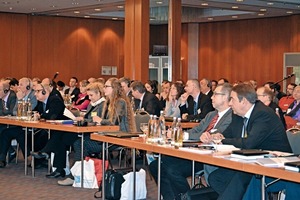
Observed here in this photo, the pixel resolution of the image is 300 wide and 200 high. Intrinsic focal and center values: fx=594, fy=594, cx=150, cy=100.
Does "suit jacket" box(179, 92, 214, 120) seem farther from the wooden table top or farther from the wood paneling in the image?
the wood paneling

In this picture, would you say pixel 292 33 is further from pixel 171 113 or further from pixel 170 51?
pixel 171 113

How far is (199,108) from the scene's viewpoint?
31.6 ft

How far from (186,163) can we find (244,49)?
50.8 ft

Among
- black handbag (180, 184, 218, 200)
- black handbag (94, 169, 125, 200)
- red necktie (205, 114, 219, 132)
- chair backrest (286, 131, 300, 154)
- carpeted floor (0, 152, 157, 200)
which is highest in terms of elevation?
red necktie (205, 114, 219, 132)

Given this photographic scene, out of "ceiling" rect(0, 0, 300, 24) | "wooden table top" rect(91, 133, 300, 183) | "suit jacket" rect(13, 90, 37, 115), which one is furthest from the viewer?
"ceiling" rect(0, 0, 300, 24)

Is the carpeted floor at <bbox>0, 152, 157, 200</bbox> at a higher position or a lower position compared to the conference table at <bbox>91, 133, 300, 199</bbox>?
lower

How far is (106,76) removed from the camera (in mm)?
22031

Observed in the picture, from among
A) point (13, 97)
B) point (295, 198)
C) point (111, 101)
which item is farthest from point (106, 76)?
point (295, 198)

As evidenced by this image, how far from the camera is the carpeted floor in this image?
729 centimetres

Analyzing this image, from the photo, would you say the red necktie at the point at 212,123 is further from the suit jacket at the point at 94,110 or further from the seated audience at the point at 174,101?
the seated audience at the point at 174,101

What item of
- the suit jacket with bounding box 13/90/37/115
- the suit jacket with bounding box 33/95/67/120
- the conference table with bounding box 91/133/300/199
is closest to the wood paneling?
the suit jacket with bounding box 13/90/37/115

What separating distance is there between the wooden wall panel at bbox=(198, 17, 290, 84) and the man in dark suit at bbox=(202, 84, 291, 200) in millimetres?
15274

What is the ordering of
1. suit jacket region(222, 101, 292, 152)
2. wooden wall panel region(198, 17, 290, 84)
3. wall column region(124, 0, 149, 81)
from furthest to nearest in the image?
wooden wall panel region(198, 17, 290, 84)
wall column region(124, 0, 149, 81)
suit jacket region(222, 101, 292, 152)

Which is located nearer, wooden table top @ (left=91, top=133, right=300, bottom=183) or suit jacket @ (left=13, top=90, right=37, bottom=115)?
wooden table top @ (left=91, top=133, right=300, bottom=183)
